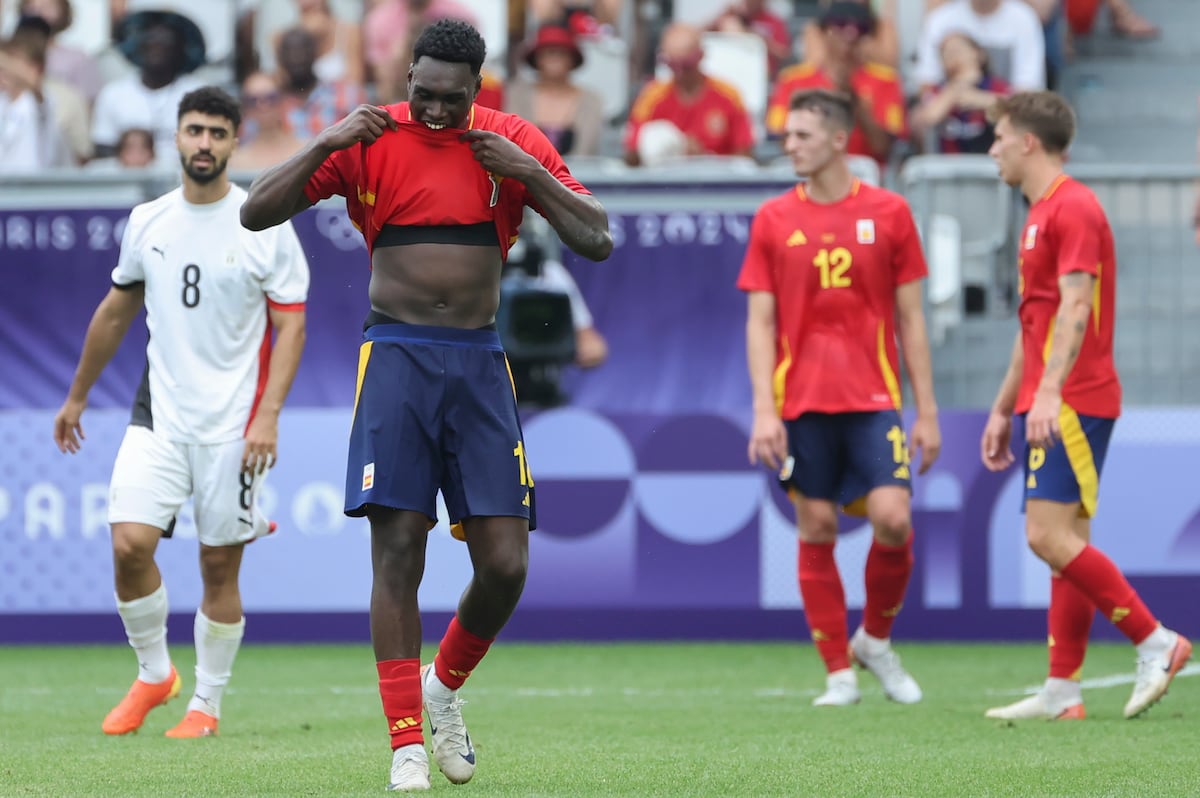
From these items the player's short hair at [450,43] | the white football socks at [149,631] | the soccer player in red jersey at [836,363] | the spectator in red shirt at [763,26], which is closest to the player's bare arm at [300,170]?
the player's short hair at [450,43]

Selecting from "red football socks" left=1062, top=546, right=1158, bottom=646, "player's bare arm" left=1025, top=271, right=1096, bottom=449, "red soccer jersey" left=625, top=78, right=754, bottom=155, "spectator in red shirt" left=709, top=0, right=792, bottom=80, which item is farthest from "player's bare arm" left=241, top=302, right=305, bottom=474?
"spectator in red shirt" left=709, top=0, right=792, bottom=80

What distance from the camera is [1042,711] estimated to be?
25.8 feet

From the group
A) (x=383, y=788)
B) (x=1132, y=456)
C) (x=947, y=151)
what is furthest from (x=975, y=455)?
(x=383, y=788)

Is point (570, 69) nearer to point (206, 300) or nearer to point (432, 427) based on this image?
point (206, 300)

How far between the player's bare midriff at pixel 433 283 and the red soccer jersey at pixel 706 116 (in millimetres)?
7808

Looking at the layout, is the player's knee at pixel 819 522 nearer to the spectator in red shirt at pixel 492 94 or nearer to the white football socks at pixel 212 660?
the white football socks at pixel 212 660

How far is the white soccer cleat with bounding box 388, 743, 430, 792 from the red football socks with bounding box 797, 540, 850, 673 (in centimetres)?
314

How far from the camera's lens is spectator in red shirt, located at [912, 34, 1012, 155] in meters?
13.3

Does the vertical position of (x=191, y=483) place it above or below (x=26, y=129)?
below

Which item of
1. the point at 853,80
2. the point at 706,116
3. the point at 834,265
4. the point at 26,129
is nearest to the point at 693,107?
the point at 706,116

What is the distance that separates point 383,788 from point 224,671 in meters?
2.09

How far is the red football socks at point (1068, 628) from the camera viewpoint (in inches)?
310

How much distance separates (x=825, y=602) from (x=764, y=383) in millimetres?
979

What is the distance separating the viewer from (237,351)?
7.53 m
